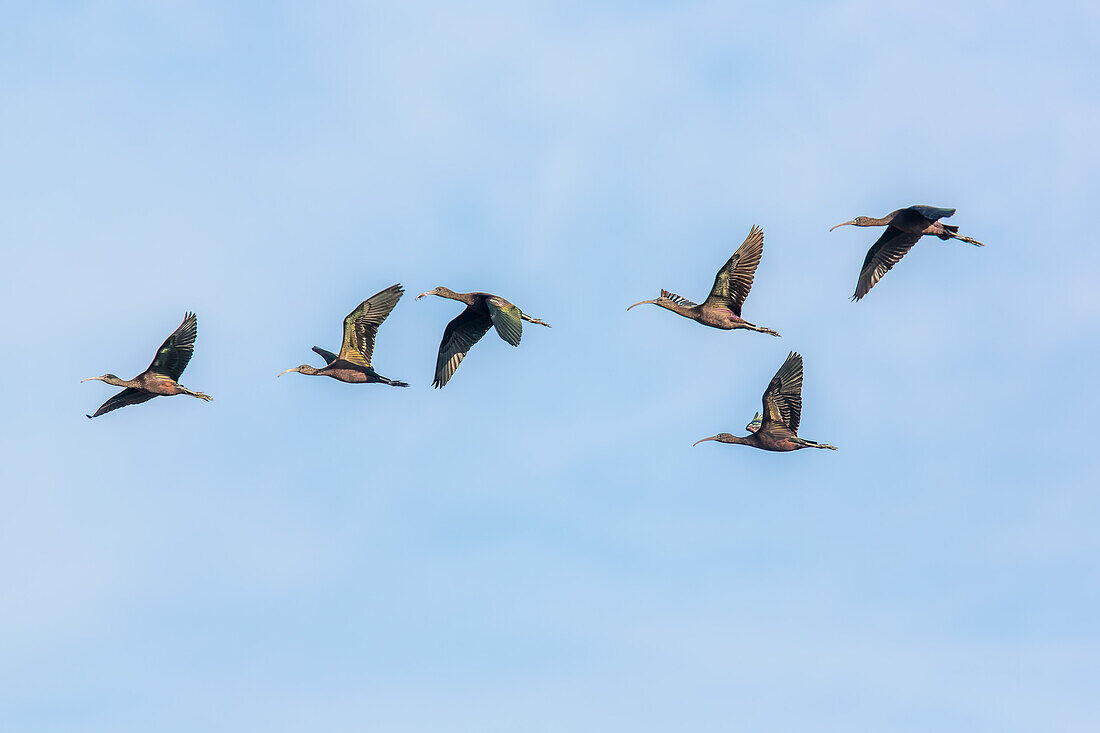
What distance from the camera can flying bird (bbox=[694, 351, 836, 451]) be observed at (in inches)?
1459

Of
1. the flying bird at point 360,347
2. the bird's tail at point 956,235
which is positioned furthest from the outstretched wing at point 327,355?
the bird's tail at point 956,235

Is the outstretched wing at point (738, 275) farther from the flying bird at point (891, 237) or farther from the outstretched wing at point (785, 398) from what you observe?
the flying bird at point (891, 237)

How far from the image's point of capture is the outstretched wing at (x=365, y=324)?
38.7m

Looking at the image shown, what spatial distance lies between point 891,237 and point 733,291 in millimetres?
5566

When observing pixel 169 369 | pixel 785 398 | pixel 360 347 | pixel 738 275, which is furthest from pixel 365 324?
pixel 785 398

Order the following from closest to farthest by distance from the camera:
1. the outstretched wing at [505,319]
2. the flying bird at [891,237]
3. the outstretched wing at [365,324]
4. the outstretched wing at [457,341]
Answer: the outstretched wing at [505,319] → the outstretched wing at [365,324] → the flying bird at [891,237] → the outstretched wing at [457,341]

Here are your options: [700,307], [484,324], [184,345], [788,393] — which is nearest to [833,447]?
[788,393]

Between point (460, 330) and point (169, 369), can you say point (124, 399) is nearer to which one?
point (169, 369)

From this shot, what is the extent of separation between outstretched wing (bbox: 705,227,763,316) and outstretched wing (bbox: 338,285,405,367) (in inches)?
319

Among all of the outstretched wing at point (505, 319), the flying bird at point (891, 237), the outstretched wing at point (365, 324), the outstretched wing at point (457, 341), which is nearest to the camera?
the outstretched wing at point (505, 319)

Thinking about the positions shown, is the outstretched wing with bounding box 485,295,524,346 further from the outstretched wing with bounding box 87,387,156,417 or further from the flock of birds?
the outstretched wing with bounding box 87,387,156,417

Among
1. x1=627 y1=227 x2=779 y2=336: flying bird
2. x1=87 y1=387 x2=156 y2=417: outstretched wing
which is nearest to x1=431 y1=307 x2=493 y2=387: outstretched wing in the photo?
x1=627 y1=227 x2=779 y2=336: flying bird

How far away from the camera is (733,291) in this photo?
3778cm

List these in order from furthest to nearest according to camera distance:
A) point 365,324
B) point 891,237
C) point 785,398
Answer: point 891,237 → point 365,324 → point 785,398
